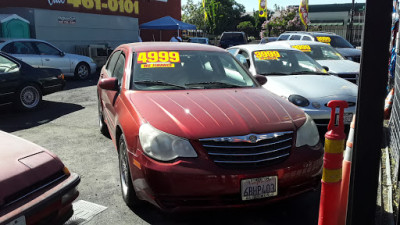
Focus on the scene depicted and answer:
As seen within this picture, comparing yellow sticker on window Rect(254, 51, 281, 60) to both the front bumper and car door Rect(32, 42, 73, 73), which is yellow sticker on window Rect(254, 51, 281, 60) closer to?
the front bumper

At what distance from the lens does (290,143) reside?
3.08 m

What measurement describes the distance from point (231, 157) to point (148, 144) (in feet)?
2.20

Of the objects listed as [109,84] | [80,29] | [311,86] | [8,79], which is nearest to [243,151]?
[109,84]

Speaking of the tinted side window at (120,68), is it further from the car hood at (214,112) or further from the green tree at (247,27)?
the green tree at (247,27)

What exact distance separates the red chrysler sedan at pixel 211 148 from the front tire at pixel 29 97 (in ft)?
15.2

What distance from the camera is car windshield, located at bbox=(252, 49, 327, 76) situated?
657cm

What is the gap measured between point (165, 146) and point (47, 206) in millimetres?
940

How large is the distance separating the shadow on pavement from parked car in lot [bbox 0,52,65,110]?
0.25 meters

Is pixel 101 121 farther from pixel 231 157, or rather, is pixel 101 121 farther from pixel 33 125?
pixel 231 157

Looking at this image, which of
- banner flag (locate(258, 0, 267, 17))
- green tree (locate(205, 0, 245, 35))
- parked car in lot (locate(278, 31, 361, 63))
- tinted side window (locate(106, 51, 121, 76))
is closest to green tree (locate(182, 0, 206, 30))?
green tree (locate(205, 0, 245, 35))

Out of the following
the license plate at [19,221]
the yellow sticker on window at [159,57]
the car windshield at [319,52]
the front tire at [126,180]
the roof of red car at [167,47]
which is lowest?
the front tire at [126,180]

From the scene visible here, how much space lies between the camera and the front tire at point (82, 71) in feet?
43.1

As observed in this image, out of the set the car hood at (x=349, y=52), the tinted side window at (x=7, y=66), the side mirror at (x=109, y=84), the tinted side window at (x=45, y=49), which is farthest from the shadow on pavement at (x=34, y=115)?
the car hood at (x=349, y=52)

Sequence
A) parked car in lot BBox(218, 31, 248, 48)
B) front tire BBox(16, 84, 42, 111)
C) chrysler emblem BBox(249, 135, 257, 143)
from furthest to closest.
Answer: parked car in lot BBox(218, 31, 248, 48)
front tire BBox(16, 84, 42, 111)
chrysler emblem BBox(249, 135, 257, 143)
